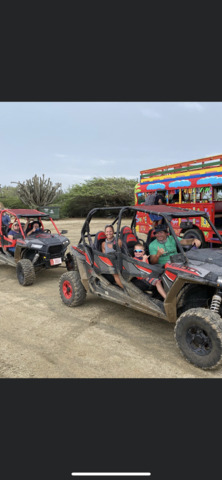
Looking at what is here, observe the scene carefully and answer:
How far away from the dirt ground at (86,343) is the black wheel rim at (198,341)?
199mm

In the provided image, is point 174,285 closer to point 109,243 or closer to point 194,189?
point 109,243

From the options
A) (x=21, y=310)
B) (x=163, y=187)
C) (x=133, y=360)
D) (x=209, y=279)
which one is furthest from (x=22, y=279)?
(x=163, y=187)

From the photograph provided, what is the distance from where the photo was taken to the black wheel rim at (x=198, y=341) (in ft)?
10.1

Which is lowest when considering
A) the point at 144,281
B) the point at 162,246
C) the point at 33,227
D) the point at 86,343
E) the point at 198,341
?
the point at 86,343

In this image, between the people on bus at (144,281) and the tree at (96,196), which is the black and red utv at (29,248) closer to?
the people on bus at (144,281)

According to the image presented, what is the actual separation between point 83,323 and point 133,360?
128 centimetres

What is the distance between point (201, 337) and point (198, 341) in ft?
0.22

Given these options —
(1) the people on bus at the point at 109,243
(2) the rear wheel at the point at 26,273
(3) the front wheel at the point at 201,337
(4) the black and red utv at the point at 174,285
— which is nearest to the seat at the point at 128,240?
(4) the black and red utv at the point at 174,285

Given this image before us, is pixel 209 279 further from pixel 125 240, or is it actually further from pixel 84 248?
pixel 84 248

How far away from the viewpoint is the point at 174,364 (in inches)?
127

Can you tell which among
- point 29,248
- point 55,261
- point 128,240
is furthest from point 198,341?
point 29,248

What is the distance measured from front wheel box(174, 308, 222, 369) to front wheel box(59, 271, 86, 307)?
2.17 metres

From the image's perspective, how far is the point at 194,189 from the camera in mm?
9727

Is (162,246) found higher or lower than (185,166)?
lower
